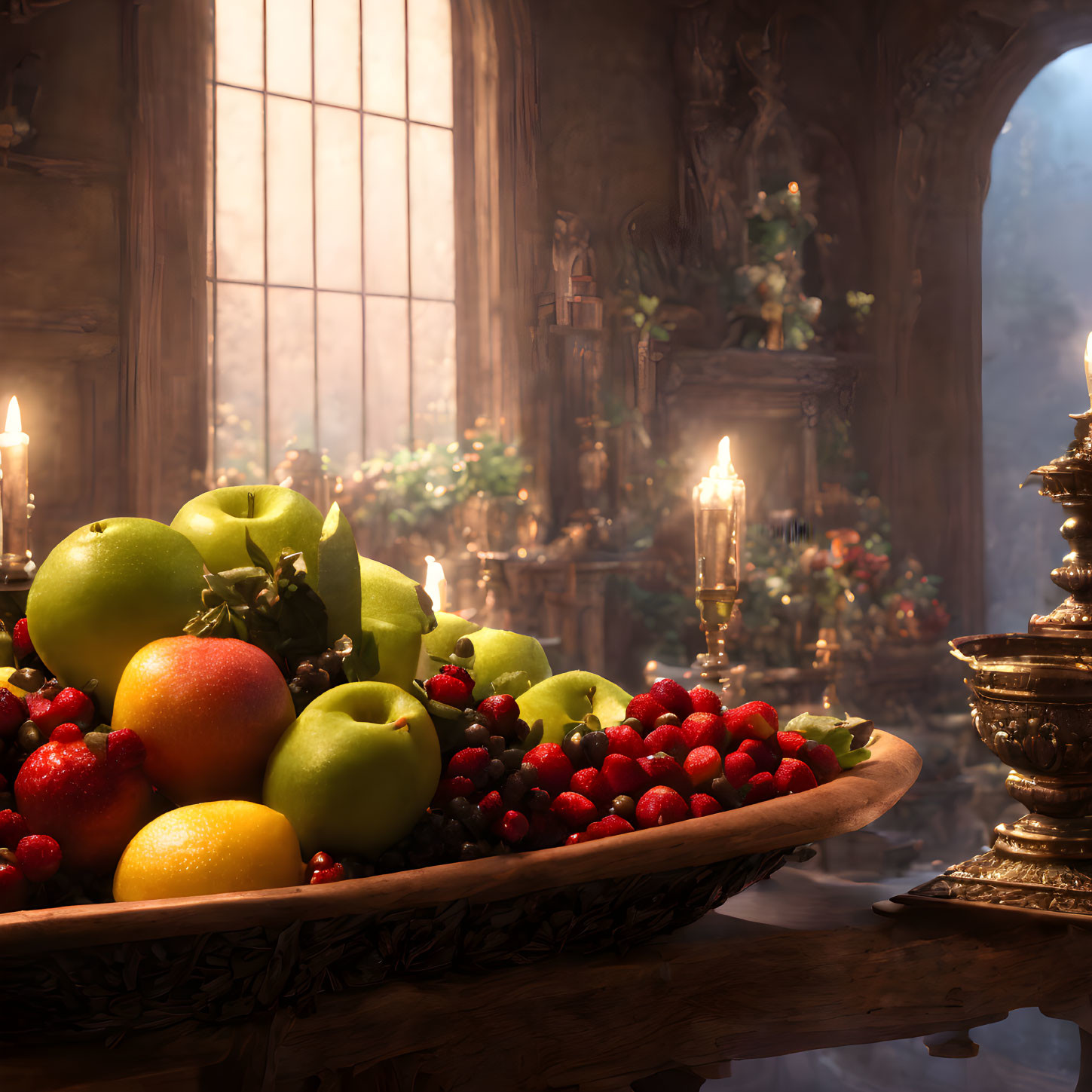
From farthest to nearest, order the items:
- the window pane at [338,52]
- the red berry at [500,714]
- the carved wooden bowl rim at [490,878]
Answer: the window pane at [338,52]
the red berry at [500,714]
the carved wooden bowl rim at [490,878]

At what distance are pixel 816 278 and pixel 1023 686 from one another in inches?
211

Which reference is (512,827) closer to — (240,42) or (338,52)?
(240,42)

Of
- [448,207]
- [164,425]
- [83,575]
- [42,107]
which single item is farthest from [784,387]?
[83,575]

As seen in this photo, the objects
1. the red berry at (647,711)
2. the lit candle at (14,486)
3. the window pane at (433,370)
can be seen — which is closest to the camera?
the red berry at (647,711)

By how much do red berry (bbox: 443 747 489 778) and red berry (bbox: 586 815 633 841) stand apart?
0.25 ft

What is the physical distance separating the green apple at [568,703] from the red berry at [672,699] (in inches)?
1.3

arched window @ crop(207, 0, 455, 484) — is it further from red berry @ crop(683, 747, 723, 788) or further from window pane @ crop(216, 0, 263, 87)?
red berry @ crop(683, 747, 723, 788)

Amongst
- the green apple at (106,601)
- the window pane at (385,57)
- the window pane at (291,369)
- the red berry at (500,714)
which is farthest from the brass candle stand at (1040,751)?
the window pane at (385,57)

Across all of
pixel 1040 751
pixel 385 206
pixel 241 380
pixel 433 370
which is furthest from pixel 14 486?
pixel 385 206

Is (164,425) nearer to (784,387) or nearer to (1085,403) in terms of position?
(784,387)

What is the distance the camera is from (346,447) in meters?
5.05

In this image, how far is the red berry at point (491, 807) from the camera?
0.62 meters

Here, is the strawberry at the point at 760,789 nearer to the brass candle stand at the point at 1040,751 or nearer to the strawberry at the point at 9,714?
the brass candle stand at the point at 1040,751

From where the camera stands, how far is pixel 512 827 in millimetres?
615
